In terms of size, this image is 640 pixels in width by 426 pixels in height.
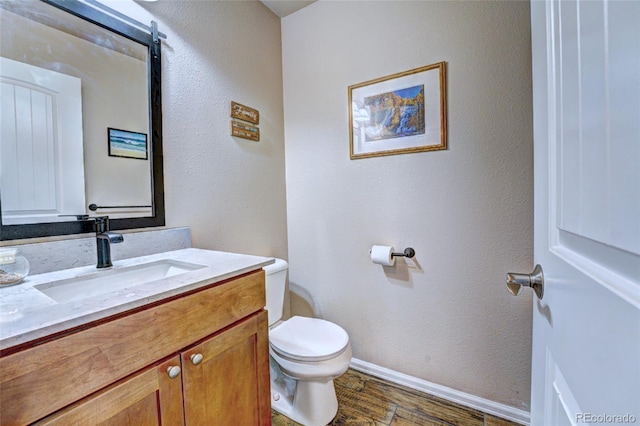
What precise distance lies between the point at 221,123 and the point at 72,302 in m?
1.18

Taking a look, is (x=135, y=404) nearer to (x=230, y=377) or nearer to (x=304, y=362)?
(x=230, y=377)

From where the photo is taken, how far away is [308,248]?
6.40ft

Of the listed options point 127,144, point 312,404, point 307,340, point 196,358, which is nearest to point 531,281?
point 196,358

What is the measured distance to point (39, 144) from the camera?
94cm

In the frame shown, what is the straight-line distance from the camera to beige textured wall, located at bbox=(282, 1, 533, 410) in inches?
52.1

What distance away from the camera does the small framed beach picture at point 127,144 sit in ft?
3.74

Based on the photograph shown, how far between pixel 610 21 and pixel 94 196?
144 centimetres

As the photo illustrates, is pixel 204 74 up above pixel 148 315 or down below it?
above

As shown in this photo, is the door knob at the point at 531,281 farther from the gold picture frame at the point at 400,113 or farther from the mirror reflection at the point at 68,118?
the mirror reflection at the point at 68,118

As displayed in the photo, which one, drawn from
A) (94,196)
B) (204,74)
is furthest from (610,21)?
(204,74)

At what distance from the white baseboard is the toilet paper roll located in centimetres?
68

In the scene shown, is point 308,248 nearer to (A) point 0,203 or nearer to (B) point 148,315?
(B) point 148,315

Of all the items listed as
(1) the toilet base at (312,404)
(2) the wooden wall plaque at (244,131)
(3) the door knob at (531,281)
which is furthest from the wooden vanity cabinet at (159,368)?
(2) the wooden wall plaque at (244,131)

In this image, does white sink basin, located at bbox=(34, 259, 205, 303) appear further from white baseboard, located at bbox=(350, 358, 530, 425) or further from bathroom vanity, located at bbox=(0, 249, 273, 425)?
white baseboard, located at bbox=(350, 358, 530, 425)
